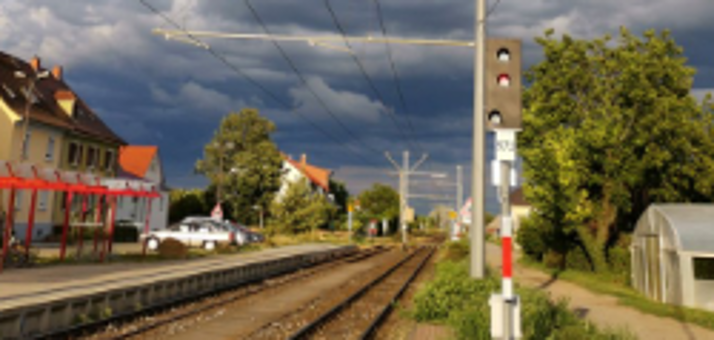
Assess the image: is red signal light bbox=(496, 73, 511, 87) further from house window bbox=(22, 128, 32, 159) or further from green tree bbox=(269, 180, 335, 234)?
green tree bbox=(269, 180, 335, 234)

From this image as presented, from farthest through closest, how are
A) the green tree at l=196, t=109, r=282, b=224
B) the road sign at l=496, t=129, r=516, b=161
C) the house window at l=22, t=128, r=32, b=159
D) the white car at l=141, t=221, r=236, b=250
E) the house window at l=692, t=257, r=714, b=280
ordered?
the green tree at l=196, t=109, r=282, b=224
the house window at l=22, t=128, r=32, b=159
the white car at l=141, t=221, r=236, b=250
the house window at l=692, t=257, r=714, b=280
the road sign at l=496, t=129, r=516, b=161

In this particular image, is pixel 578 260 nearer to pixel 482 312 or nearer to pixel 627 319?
pixel 627 319

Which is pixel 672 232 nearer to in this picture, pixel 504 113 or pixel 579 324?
pixel 579 324

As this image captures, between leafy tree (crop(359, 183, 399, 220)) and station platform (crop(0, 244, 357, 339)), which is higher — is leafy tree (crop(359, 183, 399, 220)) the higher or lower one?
the higher one

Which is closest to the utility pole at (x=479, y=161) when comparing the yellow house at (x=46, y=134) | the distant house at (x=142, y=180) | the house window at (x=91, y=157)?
the yellow house at (x=46, y=134)

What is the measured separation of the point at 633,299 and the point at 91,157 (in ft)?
122

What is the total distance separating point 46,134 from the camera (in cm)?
3709

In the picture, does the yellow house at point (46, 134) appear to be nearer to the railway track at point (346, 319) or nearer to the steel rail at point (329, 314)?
the steel rail at point (329, 314)

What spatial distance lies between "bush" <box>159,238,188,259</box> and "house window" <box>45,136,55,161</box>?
660 inches

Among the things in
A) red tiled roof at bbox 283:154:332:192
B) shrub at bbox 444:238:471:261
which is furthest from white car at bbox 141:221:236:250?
red tiled roof at bbox 283:154:332:192

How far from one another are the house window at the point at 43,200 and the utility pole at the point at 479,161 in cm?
3212

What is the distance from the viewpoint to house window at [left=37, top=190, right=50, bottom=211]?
119ft

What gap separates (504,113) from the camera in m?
8.09

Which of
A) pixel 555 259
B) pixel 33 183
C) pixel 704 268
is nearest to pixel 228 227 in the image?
pixel 33 183
